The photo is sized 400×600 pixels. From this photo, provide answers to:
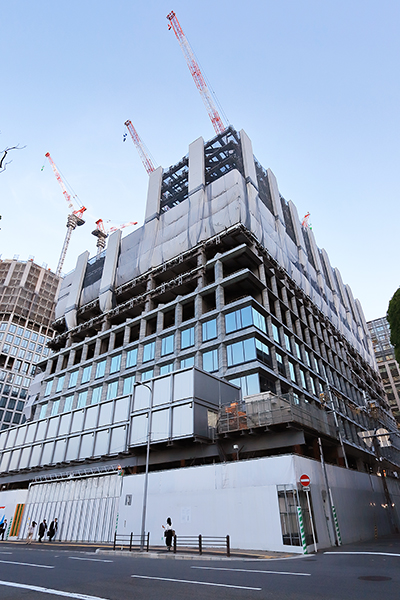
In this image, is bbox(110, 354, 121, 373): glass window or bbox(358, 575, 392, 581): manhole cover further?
bbox(110, 354, 121, 373): glass window

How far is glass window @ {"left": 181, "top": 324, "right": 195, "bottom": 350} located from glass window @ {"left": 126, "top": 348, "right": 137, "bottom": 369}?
856 centimetres

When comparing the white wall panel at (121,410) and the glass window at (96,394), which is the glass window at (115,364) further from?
the white wall panel at (121,410)

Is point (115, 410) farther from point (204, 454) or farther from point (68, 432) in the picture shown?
point (204, 454)

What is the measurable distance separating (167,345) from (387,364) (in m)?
105

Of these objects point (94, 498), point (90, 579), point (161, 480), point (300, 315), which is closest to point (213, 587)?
point (90, 579)

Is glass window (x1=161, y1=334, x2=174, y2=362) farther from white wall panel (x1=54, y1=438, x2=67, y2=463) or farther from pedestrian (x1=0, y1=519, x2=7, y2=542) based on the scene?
pedestrian (x1=0, y1=519, x2=7, y2=542)

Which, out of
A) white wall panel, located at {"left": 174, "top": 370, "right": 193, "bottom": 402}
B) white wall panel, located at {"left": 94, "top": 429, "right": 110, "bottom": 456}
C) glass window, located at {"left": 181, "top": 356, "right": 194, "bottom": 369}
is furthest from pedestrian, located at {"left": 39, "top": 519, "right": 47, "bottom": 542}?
glass window, located at {"left": 181, "top": 356, "right": 194, "bottom": 369}

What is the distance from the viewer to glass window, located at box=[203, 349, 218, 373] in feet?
133

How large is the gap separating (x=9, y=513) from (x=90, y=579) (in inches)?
1470

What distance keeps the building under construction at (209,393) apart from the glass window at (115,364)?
0.76ft

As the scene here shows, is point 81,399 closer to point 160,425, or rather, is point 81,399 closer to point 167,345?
point 167,345

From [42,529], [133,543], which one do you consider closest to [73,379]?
[42,529]

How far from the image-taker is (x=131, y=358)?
5028 cm

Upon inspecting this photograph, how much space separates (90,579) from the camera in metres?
10.2
